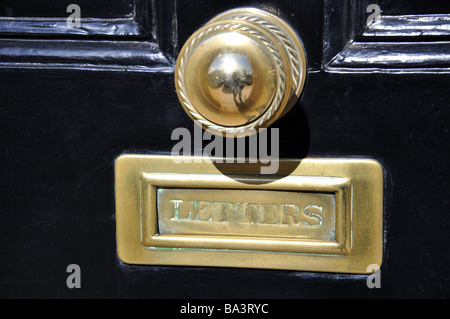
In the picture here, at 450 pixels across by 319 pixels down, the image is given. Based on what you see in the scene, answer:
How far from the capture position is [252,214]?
502 millimetres

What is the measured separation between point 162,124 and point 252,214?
0.41ft

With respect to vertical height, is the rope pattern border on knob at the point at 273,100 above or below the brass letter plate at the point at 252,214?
above

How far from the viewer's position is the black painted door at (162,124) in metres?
0.47

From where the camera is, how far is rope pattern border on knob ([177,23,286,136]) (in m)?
0.40

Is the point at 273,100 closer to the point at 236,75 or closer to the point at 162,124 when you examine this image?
the point at 236,75

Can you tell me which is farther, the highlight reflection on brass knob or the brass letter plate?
the brass letter plate

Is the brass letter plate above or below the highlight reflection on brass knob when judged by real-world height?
below

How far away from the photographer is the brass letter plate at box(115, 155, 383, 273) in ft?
1.60

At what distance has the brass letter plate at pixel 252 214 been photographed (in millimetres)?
487

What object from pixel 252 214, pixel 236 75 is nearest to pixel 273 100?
pixel 236 75

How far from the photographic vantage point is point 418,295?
508mm

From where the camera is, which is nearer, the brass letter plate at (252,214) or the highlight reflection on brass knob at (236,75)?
the highlight reflection on brass knob at (236,75)

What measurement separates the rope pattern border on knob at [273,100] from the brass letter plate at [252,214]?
0.29ft
